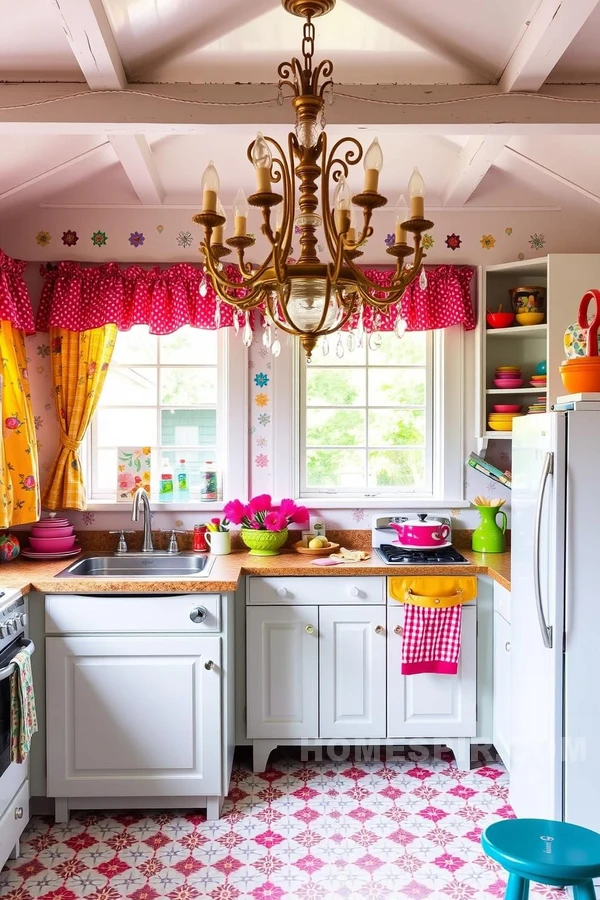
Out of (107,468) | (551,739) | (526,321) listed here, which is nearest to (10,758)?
(107,468)

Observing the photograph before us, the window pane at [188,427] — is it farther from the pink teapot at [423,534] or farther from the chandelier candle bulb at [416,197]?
the chandelier candle bulb at [416,197]

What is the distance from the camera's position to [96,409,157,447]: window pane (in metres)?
3.62

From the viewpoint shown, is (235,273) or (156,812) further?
(235,273)

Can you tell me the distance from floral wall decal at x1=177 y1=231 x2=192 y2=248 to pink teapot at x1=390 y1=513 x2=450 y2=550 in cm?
165

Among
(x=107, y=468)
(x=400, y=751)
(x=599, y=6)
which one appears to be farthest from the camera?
(x=107, y=468)

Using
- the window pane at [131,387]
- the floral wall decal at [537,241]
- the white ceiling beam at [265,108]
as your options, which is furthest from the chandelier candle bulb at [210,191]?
the floral wall decal at [537,241]

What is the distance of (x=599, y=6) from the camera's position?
2113 mm

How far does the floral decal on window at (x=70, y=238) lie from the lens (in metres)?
3.43

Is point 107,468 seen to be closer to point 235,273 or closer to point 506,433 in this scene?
point 235,273

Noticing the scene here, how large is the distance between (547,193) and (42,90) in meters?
2.23

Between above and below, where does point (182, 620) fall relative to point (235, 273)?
below

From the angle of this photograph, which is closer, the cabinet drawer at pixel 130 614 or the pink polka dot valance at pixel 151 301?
the cabinet drawer at pixel 130 614

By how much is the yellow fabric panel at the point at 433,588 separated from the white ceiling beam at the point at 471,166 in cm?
169

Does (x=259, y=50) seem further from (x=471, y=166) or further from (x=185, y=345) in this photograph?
(x=185, y=345)
